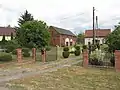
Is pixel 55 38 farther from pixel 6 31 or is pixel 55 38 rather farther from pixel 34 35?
pixel 34 35

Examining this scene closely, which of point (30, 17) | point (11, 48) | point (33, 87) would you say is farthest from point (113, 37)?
point (30, 17)

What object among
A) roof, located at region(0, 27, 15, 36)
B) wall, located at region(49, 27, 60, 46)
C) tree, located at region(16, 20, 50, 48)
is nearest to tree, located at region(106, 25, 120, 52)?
tree, located at region(16, 20, 50, 48)

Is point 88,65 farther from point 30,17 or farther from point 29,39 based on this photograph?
point 30,17

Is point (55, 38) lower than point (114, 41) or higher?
higher

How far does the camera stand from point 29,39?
31797 millimetres

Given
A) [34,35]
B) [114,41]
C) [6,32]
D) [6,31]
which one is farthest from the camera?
[6,31]

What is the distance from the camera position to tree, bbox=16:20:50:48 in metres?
31.5

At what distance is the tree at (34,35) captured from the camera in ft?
103

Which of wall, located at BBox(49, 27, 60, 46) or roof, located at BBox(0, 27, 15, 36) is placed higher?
roof, located at BBox(0, 27, 15, 36)

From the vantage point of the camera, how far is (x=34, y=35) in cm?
3148

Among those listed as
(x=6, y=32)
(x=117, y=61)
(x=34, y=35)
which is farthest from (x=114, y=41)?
(x=6, y=32)

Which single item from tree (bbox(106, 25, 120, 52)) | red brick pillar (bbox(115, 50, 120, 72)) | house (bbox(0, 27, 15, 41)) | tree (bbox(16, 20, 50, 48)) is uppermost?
house (bbox(0, 27, 15, 41))

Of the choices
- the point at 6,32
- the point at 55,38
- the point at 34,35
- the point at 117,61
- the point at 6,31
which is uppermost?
the point at 6,31

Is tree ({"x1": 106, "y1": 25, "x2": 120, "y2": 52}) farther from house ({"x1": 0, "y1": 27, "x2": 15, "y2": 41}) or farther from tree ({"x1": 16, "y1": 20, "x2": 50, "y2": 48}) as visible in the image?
house ({"x1": 0, "y1": 27, "x2": 15, "y2": 41})
